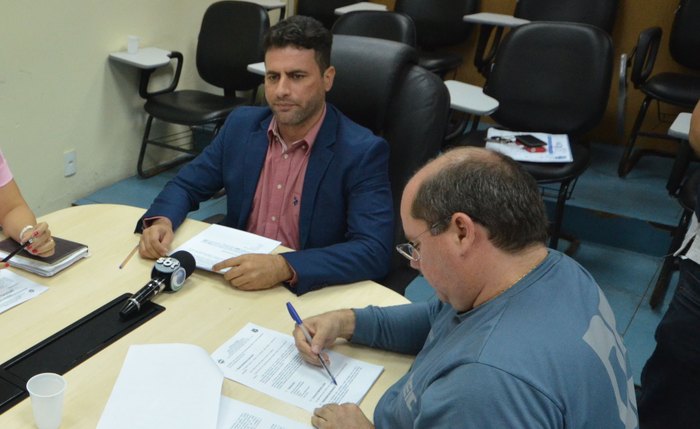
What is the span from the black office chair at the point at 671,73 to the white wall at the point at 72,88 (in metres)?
2.64

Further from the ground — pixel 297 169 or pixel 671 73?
pixel 297 169

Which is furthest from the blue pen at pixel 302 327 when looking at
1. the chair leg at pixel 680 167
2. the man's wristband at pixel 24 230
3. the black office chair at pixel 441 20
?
the black office chair at pixel 441 20

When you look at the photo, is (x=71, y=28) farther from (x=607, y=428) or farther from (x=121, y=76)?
(x=607, y=428)

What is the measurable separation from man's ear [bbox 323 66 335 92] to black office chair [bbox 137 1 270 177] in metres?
1.68

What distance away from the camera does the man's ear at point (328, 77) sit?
1.83m

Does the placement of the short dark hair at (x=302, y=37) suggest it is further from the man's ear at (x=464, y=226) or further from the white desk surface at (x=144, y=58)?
the white desk surface at (x=144, y=58)

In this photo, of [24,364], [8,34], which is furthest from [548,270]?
[8,34]

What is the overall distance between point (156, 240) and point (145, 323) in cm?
29

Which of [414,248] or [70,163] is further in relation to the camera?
[70,163]

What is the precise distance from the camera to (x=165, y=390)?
42.2 inches

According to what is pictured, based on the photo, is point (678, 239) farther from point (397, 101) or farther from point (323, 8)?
point (323, 8)

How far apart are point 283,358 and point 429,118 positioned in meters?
0.88

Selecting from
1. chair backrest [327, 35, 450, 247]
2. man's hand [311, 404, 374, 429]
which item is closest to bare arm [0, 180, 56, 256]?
man's hand [311, 404, 374, 429]

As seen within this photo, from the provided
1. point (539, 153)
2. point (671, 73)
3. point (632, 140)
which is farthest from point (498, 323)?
point (671, 73)
